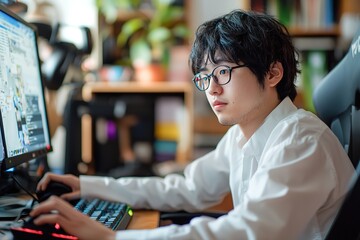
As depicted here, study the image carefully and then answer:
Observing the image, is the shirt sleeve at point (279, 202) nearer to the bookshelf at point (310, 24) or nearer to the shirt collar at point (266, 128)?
the shirt collar at point (266, 128)

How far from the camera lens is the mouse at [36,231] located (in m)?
0.77

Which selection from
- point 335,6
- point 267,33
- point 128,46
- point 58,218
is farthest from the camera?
point 128,46

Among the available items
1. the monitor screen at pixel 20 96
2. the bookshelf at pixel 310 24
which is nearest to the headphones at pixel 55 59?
the monitor screen at pixel 20 96

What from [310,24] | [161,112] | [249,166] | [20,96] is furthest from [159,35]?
[249,166]

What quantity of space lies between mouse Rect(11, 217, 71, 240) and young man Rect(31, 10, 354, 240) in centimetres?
1

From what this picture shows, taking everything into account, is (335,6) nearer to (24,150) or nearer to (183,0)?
(183,0)

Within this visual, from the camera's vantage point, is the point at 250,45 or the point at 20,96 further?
the point at 20,96

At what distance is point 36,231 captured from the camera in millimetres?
780

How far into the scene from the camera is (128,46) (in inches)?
125

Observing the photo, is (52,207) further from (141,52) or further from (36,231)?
(141,52)

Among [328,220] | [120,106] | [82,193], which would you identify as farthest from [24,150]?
[120,106]

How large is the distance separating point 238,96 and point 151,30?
2.09 m

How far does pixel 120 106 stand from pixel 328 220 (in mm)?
1808

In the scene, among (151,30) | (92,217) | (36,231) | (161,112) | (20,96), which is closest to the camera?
(36,231)
